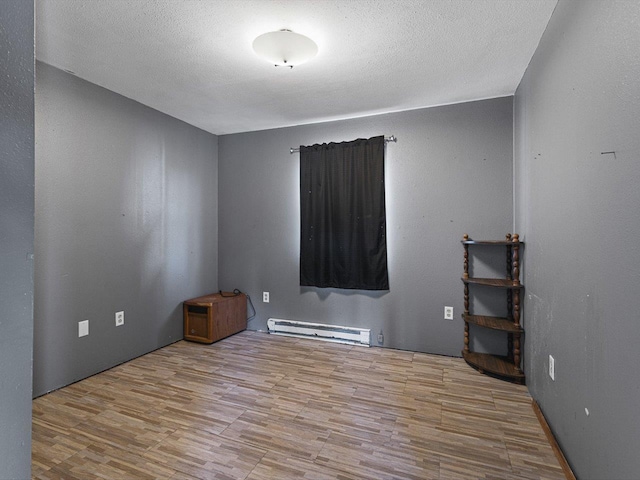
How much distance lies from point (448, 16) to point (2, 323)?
2.24 m

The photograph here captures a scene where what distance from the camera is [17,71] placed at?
592mm

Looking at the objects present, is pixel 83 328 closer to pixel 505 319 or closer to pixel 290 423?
pixel 290 423

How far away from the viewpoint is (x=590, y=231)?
4.44 ft

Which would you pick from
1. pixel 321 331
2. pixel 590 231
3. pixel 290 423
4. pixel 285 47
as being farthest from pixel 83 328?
pixel 590 231

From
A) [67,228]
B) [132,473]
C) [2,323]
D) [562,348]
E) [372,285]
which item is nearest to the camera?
[2,323]

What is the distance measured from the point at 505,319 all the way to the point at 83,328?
340cm

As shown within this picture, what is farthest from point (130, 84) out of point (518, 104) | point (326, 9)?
point (518, 104)

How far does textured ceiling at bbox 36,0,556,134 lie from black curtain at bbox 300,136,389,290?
0.49 meters

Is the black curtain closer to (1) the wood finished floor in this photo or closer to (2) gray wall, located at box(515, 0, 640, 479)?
(1) the wood finished floor

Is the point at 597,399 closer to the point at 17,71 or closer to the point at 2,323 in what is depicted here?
the point at 2,323

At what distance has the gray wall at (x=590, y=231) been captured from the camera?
1.07 metres

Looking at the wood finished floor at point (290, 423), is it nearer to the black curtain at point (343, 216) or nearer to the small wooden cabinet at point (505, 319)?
the small wooden cabinet at point (505, 319)

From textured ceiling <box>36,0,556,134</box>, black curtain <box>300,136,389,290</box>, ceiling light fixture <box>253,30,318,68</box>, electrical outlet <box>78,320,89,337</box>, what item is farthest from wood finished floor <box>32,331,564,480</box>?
textured ceiling <box>36,0,556,134</box>

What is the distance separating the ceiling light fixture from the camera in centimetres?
187
